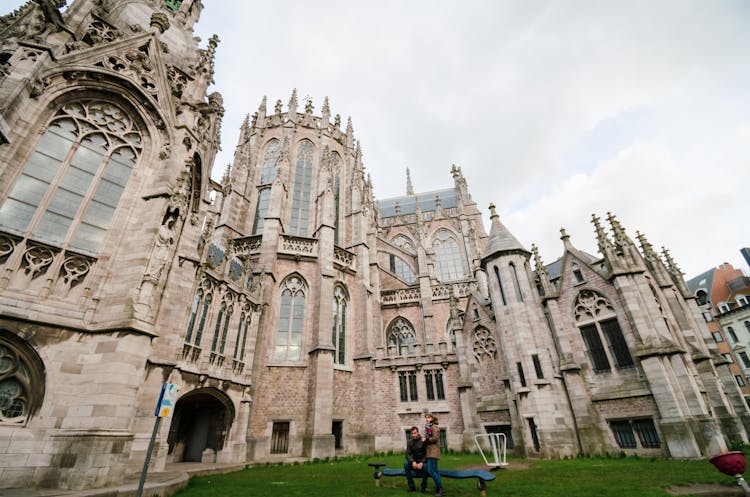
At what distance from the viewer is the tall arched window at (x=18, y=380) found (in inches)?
260

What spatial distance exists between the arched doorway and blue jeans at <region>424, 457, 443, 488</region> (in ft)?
33.9

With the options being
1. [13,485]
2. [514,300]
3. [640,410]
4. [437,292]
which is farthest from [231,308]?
[640,410]

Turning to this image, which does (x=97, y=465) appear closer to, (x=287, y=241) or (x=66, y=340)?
(x=66, y=340)

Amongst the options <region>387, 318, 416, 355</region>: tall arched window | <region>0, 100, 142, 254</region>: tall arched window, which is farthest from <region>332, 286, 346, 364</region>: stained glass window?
<region>0, 100, 142, 254</region>: tall arched window

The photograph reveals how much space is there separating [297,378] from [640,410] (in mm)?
15267

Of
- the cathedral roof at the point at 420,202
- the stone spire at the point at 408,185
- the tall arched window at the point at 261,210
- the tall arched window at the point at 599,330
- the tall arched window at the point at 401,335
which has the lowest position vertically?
the tall arched window at the point at 599,330

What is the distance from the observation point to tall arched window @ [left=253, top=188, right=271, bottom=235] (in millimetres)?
23672

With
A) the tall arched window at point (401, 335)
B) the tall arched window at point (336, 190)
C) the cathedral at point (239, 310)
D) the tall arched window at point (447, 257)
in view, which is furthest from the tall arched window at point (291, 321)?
the tall arched window at point (447, 257)

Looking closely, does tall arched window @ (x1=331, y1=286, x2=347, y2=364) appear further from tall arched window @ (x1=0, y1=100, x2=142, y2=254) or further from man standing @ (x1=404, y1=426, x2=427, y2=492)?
tall arched window @ (x1=0, y1=100, x2=142, y2=254)

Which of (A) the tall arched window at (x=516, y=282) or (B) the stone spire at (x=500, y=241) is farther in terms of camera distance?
(B) the stone spire at (x=500, y=241)

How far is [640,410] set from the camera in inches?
514

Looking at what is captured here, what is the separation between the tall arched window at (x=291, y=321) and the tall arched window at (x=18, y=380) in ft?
37.7

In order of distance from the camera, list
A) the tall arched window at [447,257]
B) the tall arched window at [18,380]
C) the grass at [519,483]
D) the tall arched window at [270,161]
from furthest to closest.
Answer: the tall arched window at [447,257]
the tall arched window at [270,161]
the grass at [519,483]
the tall arched window at [18,380]

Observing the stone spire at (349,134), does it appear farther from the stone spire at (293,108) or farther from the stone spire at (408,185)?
the stone spire at (408,185)
